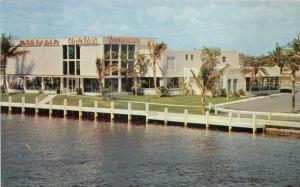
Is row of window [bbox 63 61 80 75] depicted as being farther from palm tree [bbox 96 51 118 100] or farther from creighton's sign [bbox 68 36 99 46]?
palm tree [bbox 96 51 118 100]

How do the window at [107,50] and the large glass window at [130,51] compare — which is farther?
the large glass window at [130,51]

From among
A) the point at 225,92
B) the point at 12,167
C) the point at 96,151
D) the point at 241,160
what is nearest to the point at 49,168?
the point at 12,167

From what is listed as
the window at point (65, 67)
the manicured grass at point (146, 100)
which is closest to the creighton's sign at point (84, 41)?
the window at point (65, 67)

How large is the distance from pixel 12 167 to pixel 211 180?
13.9 m

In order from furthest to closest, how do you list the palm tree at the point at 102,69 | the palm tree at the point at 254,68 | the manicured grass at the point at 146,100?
the palm tree at the point at 254,68 < the palm tree at the point at 102,69 < the manicured grass at the point at 146,100

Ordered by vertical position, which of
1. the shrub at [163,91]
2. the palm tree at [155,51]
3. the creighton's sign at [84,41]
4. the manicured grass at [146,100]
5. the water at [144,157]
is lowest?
the water at [144,157]

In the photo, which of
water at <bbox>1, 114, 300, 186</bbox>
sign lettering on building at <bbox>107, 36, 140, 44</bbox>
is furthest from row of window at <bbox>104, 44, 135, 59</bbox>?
water at <bbox>1, 114, 300, 186</bbox>

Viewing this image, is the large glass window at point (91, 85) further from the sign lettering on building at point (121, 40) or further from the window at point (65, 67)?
the sign lettering on building at point (121, 40)

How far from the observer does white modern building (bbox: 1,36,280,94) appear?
3191 inches

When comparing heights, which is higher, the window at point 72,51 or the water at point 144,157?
the window at point 72,51

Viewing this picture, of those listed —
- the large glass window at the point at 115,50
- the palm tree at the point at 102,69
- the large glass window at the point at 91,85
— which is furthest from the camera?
the large glass window at the point at 91,85

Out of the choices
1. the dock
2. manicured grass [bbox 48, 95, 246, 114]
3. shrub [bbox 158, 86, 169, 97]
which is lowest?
the dock

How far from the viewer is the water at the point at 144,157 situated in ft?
110

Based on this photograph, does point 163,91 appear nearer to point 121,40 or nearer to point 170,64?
point 170,64
